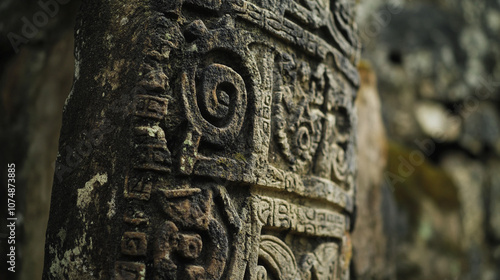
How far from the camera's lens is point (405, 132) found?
7.67 meters

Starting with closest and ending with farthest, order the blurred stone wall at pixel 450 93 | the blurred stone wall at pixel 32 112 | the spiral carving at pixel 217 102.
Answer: the spiral carving at pixel 217 102 < the blurred stone wall at pixel 32 112 < the blurred stone wall at pixel 450 93

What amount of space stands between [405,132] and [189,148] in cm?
623

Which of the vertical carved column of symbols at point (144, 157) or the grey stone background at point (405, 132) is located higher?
the grey stone background at point (405, 132)

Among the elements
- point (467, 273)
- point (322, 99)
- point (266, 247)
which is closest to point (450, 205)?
point (467, 273)

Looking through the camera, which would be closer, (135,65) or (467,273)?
(135,65)

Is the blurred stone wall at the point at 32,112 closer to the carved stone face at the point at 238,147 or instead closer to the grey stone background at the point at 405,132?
the grey stone background at the point at 405,132

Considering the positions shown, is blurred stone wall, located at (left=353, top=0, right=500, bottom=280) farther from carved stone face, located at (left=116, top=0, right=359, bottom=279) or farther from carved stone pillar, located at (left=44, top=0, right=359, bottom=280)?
carved stone pillar, located at (left=44, top=0, right=359, bottom=280)

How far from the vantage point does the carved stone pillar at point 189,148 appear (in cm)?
190

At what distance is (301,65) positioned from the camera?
2.55m

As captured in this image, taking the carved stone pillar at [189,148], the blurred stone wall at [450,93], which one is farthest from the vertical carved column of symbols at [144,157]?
the blurred stone wall at [450,93]

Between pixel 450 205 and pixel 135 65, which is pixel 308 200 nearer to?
pixel 135 65

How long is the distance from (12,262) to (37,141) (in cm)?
89

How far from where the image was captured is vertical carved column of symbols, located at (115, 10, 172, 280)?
183 centimetres

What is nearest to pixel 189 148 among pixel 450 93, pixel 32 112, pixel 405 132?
pixel 32 112
